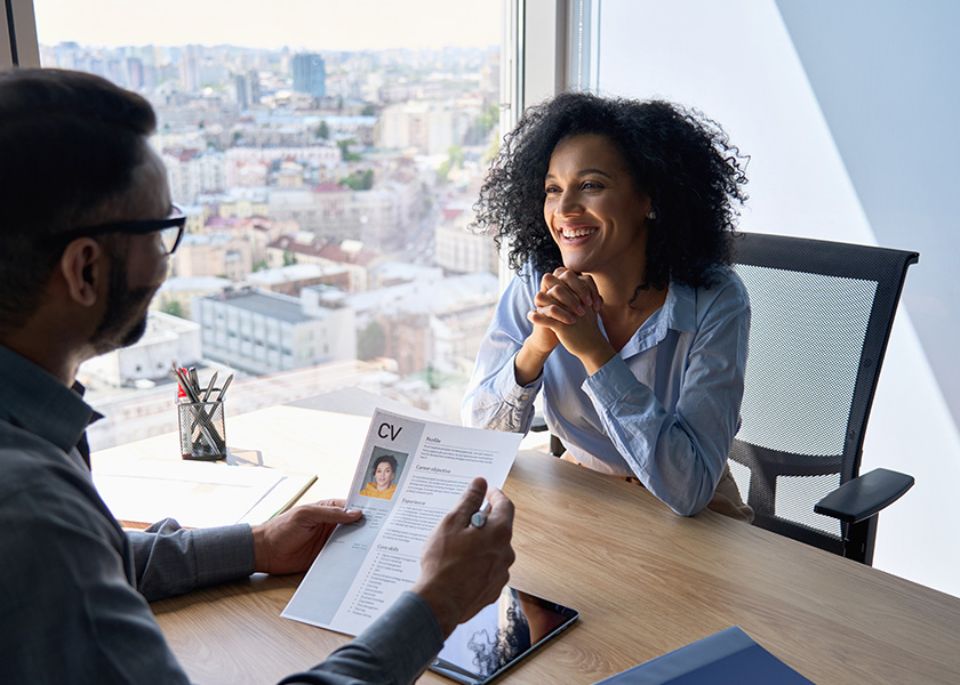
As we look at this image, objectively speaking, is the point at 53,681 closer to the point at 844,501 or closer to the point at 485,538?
the point at 485,538

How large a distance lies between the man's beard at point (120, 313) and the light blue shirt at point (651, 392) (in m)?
0.86

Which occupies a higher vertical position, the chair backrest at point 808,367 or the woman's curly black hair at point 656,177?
the woman's curly black hair at point 656,177

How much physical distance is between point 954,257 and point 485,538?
5.66 ft

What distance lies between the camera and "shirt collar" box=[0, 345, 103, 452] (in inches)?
32.5

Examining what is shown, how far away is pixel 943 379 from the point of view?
7.75ft

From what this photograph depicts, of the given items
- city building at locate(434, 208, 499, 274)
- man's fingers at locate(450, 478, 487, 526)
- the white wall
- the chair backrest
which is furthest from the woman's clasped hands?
city building at locate(434, 208, 499, 274)

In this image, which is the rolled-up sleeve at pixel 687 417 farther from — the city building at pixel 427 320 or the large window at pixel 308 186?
the city building at pixel 427 320

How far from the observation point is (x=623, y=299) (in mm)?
1880

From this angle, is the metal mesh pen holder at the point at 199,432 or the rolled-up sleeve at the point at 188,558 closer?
the rolled-up sleeve at the point at 188,558

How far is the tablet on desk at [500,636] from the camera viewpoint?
43.1 inches

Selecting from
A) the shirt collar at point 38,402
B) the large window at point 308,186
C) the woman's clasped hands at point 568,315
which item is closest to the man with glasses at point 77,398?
the shirt collar at point 38,402

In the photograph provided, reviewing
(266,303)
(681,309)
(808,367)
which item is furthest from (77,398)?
(266,303)

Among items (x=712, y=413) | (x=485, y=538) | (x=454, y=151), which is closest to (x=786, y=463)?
Answer: (x=712, y=413)

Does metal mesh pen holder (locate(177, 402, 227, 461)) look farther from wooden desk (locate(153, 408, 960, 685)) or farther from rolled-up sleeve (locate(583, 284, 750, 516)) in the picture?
rolled-up sleeve (locate(583, 284, 750, 516))
